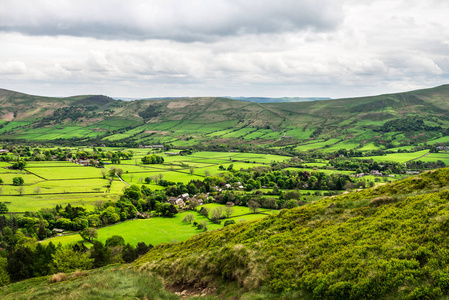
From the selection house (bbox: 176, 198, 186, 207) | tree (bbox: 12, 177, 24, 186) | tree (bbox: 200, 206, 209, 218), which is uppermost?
tree (bbox: 12, 177, 24, 186)

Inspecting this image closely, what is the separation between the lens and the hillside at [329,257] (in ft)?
46.3

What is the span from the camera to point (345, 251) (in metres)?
17.9

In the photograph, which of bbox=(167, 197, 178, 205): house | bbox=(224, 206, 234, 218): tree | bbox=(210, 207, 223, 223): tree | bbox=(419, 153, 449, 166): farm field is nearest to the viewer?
bbox=(210, 207, 223, 223): tree

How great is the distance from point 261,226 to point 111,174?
131 metres

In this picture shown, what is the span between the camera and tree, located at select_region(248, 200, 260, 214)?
312 feet

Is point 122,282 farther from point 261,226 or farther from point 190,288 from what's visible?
point 261,226

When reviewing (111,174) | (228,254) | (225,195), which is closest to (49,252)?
(228,254)

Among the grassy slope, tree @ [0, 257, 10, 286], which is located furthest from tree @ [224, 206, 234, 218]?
the grassy slope

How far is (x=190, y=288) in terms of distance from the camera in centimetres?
2295

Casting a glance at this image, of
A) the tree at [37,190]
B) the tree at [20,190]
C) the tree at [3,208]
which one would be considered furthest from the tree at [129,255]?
the tree at [20,190]

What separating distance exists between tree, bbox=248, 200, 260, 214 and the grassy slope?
66.3 metres

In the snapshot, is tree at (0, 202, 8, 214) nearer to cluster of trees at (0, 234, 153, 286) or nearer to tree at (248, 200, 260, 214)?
cluster of trees at (0, 234, 153, 286)

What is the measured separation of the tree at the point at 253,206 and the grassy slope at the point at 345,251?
217ft

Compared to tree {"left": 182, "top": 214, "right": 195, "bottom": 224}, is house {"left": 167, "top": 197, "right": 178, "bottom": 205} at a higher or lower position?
lower
